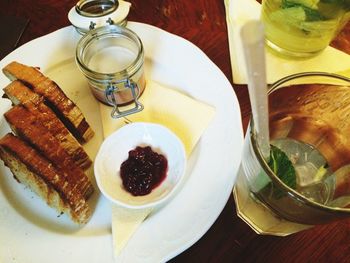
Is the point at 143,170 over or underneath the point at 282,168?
underneath

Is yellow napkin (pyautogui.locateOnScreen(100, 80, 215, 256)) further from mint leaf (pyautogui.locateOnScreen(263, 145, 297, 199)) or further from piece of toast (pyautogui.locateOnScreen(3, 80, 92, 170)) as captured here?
mint leaf (pyautogui.locateOnScreen(263, 145, 297, 199))

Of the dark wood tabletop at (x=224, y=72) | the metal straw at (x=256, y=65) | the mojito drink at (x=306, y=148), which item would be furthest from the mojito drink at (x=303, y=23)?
the metal straw at (x=256, y=65)

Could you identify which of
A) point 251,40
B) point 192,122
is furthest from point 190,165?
point 251,40

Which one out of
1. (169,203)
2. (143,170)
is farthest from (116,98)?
(169,203)

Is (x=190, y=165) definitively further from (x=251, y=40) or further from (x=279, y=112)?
(x=251, y=40)

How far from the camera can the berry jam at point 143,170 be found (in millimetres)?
875

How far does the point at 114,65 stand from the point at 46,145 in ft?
1.12

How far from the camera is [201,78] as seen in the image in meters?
1.04

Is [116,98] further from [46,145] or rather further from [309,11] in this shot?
[309,11]

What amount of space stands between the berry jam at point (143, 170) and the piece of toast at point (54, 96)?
172 mm

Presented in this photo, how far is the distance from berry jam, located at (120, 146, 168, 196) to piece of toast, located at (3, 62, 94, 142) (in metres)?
0.17

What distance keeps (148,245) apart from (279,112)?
0.43 metres

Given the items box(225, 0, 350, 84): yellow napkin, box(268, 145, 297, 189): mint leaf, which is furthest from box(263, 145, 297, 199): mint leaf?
box(225, 0, 350, 84): yellow napkin

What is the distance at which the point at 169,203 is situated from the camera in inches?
33.8
